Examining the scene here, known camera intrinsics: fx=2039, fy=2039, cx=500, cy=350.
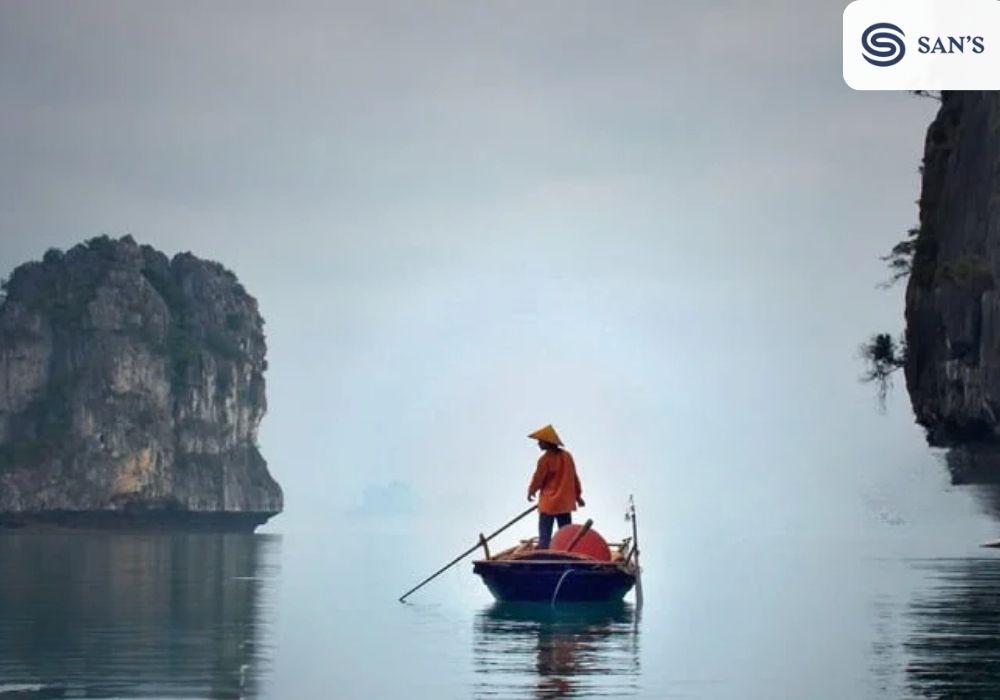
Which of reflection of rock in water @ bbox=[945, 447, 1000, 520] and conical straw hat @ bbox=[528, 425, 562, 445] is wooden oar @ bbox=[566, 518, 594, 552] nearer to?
conical straw hat @ bbox=[528, 425, 562, 445]

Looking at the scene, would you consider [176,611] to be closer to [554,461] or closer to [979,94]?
[554,461]

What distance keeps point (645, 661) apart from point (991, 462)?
130 ft

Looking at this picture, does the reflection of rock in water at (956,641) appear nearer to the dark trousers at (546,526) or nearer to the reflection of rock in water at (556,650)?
the reflection of rock in water at (556,650)

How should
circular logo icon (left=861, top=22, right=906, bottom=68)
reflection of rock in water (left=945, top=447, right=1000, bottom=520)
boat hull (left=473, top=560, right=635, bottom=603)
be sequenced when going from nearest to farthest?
1. boat hull (left=473, top=560, right=635, bottom=603)
2. circular logo icon (left=861, top=22, right=906, bottom=68)
3. reflection of rock in water (left=945, top=447, right=1000, bottom=520)

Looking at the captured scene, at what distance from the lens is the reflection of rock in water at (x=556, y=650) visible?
26.2m

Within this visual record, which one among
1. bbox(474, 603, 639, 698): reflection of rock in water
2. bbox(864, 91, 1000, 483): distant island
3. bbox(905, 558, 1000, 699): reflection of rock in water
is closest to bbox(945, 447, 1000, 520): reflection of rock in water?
bbox(864, 91, 1000, 483): distant island

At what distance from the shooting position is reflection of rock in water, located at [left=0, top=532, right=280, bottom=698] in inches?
1039

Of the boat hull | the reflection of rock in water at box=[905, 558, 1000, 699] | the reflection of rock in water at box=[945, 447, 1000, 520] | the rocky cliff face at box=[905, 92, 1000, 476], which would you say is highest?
the rocky cliff face at box=[905, 92, 1000, 476]

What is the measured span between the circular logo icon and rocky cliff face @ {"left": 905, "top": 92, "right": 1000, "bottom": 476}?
26.2 feet

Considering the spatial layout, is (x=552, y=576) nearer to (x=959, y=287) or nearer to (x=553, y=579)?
(x=553, y=579)

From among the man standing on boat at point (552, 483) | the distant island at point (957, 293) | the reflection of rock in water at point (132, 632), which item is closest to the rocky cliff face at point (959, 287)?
the distant island at point (957, 293)

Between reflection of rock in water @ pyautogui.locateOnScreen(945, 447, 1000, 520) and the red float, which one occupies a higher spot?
reflection of rock in water @ pyautogui.locateOnScreen(945, 447, 1000, 520)

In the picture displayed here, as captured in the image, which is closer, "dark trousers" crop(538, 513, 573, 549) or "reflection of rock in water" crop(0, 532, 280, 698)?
"reflection of rock in water" crop(0, 532, 280, 698)

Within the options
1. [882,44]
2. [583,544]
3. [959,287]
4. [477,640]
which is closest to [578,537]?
[583,544]
